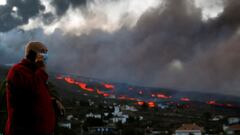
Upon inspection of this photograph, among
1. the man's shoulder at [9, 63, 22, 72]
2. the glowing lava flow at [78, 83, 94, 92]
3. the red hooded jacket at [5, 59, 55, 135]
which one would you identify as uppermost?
the glowing lava flow at [78, 83, 94, 92]

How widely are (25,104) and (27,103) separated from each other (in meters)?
0.02

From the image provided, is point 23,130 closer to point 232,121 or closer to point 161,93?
point 232,121

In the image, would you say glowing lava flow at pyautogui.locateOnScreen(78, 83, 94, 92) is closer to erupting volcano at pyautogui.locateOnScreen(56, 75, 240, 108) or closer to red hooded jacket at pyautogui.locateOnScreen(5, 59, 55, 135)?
erupting volcano at pyautogui.locateOnScreen(56, 75, 240, 108)

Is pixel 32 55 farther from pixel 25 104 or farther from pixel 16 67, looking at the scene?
pixel 25 104

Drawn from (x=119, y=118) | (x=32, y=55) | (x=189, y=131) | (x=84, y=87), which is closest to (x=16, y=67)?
(x=32, y=55)

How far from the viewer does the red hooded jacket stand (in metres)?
3.27

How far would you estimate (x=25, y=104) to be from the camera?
3279 millimetres

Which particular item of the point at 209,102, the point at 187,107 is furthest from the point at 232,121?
the point at 209,102

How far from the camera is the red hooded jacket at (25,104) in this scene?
3.27 meters

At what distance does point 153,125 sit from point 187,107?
51135 millimetres

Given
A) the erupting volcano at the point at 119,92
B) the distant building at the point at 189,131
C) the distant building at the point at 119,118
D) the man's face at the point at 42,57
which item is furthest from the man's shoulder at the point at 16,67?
the erupting volcano at the point at 119,92

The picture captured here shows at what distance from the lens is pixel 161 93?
16525 centimetres

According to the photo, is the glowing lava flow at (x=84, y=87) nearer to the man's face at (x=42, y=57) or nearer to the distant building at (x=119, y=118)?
the distant building at (x=119, y=118)

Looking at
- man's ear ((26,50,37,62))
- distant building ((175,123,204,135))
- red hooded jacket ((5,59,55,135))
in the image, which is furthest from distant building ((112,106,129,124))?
red hooded jacket ((5,59,55,135))
